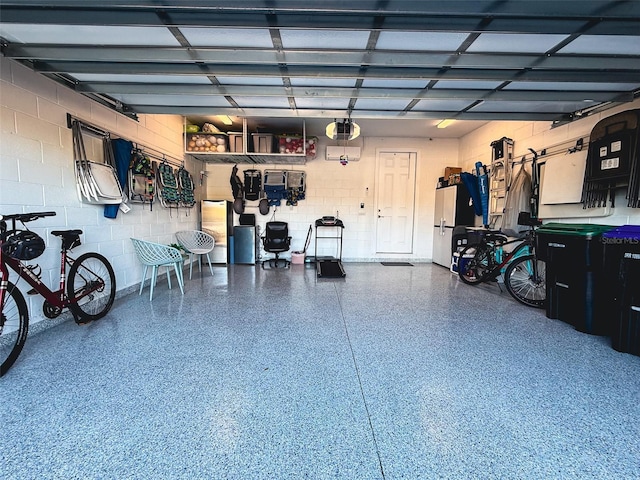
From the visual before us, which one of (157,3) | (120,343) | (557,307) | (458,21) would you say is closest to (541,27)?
(458,21)

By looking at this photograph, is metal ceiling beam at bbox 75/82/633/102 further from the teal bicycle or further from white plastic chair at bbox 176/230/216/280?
white plastic chair at bbox 176/230/216/280

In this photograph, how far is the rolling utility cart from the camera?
522 cm

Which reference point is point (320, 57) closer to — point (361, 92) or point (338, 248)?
point (361, 92)

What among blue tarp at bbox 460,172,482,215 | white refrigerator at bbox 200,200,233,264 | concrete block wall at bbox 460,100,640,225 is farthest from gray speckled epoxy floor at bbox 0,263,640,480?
white refrigerator at bbox 200,200,233,264

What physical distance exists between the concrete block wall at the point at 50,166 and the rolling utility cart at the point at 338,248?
3029 mm

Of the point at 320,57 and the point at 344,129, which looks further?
the point at 344,129

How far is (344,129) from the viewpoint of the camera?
158 inches

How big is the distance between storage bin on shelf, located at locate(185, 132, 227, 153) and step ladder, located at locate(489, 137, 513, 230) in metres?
4.80

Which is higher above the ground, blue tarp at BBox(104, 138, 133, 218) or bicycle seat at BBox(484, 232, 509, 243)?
blue tarp at BBox(104, 138, 133, 218)

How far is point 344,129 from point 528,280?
3.19 m

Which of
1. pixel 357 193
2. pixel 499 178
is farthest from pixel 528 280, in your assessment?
pixel 357 193

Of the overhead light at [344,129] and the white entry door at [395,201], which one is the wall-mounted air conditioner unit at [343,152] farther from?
the overhead light at [344,129]

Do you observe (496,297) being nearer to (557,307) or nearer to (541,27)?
(557,307)

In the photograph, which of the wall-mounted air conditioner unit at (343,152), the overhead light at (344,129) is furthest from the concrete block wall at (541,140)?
the overhead light at (344,129)
